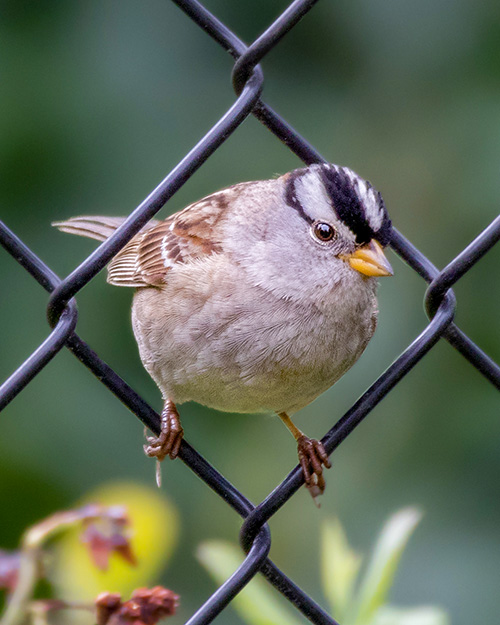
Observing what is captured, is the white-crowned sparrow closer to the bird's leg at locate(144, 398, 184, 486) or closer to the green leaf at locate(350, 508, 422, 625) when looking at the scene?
the bird's leg at locate(144, 398, 184, 486)

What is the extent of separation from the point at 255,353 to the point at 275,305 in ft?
0.26

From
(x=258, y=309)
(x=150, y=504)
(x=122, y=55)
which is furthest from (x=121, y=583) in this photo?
(x=122, y=55)

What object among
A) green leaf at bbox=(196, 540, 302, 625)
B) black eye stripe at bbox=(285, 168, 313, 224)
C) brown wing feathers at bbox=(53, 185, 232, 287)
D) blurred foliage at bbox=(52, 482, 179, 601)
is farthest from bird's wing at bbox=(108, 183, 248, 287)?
green leaf at bbox=(196, 540, 302, 625)

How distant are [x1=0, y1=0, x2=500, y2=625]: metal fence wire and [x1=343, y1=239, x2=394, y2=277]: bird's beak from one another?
0.20m

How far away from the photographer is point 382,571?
1048 mm

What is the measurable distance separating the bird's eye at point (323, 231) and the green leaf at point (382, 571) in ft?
1.49

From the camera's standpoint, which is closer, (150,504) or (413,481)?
(150,504)

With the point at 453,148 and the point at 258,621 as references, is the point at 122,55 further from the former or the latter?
the point at 258,621

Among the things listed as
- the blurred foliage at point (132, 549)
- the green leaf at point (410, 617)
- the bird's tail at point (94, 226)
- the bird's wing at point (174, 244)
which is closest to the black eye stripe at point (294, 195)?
the bird's wing at point (174, 244)

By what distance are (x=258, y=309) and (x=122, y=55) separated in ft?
2.86

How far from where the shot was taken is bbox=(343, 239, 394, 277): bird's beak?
135 cm

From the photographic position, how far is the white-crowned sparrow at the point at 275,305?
1.34m

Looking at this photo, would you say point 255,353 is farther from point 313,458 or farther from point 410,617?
point 410,617

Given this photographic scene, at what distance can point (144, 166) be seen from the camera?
1990mm
